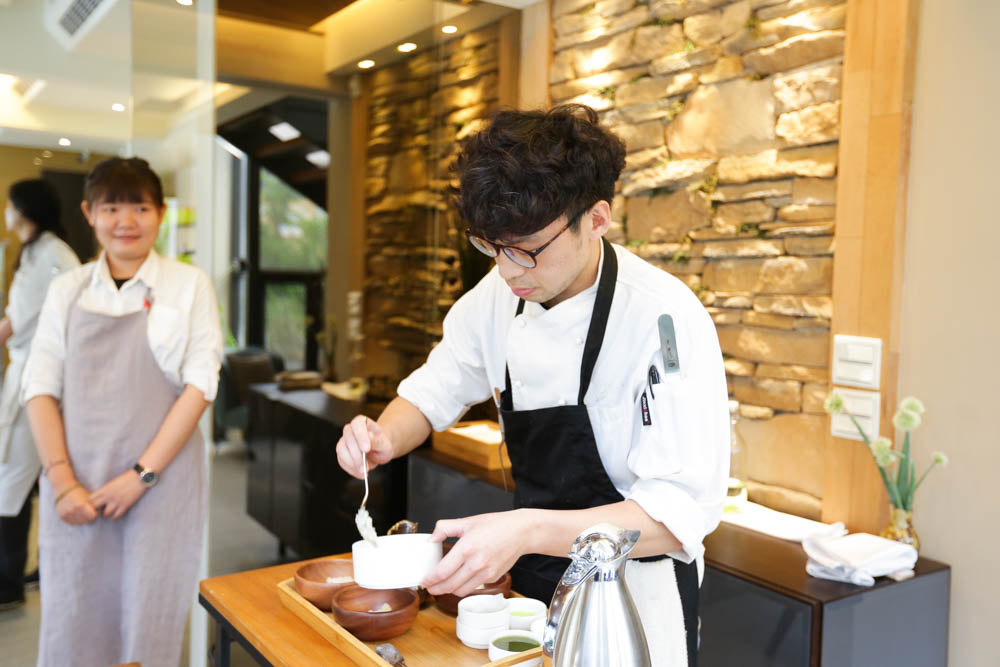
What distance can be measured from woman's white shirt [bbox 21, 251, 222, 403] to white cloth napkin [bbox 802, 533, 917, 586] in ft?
5.94

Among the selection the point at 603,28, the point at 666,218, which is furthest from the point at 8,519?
the point at 603,28

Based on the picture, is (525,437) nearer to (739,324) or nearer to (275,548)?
(739,324)

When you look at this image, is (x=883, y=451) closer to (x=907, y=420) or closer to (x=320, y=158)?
(x=907, y=420)

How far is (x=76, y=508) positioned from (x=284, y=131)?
1.89m

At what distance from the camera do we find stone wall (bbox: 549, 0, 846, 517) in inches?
94.3

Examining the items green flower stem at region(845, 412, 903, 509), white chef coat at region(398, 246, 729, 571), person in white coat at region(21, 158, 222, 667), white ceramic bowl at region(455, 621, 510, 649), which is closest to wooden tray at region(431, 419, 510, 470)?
person in white coat at region(21, 158, 222, 667)

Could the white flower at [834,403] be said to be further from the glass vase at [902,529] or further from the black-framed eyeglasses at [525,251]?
the black-framed eyeglasses at [525,251]

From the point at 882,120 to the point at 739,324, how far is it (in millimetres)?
759

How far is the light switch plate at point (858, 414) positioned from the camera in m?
2.24

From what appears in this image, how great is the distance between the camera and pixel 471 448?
10.5 ft

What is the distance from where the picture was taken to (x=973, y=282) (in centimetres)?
208

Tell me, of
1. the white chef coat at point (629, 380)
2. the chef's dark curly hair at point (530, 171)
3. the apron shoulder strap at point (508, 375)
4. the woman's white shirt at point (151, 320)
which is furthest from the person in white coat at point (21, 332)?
the chef's dark curly hair at point (530, 171)

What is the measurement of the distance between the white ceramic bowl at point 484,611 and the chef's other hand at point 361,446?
314 millimetres

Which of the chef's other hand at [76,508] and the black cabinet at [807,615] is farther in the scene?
the chef's other hand at [76,508]
